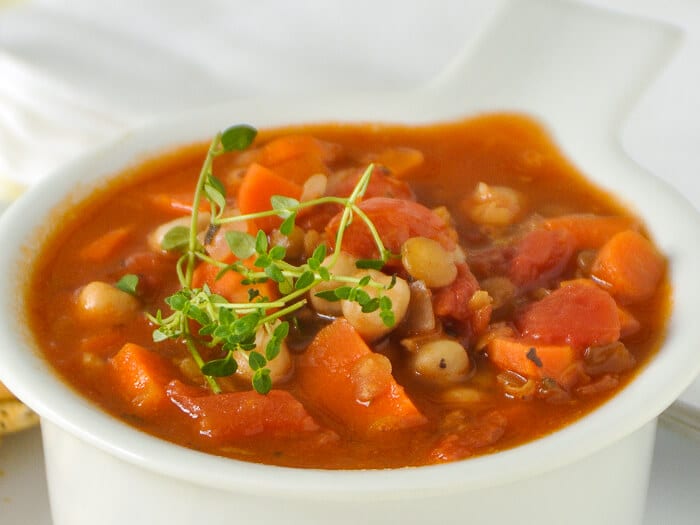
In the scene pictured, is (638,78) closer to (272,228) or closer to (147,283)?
(272,228)

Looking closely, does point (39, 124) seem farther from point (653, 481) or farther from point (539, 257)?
point (653, 481)

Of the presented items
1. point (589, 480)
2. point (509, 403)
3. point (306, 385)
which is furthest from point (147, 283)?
point (589, 480)

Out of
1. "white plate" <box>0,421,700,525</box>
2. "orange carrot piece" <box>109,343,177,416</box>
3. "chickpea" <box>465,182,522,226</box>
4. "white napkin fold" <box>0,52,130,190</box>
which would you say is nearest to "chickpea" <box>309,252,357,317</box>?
"orange carrot piece" <box>109,343,177,416</box>

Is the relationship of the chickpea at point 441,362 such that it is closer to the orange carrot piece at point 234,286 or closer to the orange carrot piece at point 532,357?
the orange carrot piece at point 532,357

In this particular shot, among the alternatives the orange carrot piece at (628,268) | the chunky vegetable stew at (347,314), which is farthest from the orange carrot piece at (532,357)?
the orange carrot piece at (628,268)

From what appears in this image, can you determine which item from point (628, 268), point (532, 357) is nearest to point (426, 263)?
point (532, 357)

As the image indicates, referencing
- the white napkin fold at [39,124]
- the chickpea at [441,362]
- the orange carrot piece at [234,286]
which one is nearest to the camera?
the chickpea at [441,362]
